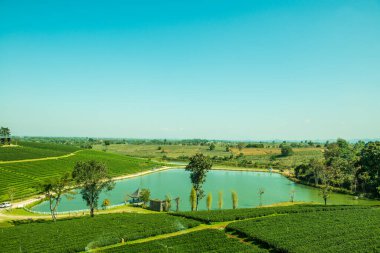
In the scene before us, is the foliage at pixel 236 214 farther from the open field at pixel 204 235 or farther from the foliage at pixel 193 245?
the foliage at pixel 193 245

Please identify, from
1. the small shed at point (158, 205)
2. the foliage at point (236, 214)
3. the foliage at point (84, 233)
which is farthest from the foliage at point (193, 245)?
the small shed at point (158, 205)

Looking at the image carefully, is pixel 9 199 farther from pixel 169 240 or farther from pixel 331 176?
pixel 331 176

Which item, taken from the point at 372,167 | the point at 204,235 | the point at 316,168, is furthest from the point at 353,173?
the point at 204,235

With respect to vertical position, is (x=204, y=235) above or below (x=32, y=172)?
above

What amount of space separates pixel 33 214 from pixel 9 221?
9.92 m

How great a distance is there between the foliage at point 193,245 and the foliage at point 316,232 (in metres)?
3.34

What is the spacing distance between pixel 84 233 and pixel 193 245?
1575cm

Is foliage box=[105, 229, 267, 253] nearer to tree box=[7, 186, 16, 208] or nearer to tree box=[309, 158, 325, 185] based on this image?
tree box=[7, 186, 16, 208]

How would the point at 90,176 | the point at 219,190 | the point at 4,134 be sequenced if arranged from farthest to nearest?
the point at 4,134 → the point at 219,190 → the point at 90,176

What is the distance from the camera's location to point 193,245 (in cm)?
3528

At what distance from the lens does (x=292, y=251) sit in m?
33.1

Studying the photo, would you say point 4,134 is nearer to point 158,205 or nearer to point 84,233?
point 158,205

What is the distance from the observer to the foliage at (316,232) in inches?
1374

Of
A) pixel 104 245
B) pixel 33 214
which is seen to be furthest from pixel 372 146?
pixel 33 214
